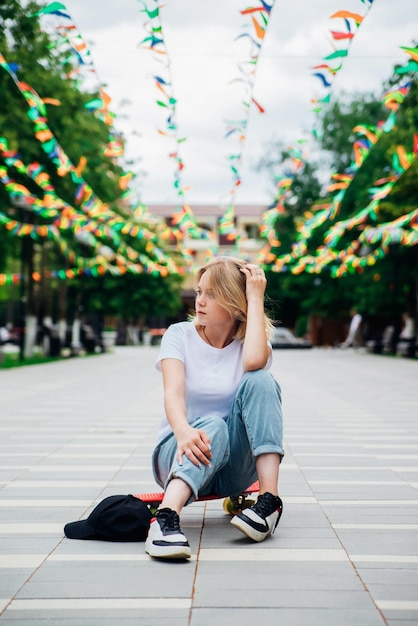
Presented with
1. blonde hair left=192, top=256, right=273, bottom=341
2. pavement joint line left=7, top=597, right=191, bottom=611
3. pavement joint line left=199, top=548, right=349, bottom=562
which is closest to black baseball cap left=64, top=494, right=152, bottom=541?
pavement joint line left=199, top=548, right=349, bottom=562

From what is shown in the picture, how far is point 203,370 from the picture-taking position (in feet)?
14.1

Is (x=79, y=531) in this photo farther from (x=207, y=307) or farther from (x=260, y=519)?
(x=207, y=307)

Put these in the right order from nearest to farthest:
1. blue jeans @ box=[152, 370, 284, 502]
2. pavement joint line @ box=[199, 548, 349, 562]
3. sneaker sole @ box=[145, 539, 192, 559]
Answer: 1. sneaker sole @ box=[145, 539, 192, 559]
2. pavement joint line @ box=[199, 548, 349, 562]
3. blue jeans @ box=[152, 370, 284, 502]

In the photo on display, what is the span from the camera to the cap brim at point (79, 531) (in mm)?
4047

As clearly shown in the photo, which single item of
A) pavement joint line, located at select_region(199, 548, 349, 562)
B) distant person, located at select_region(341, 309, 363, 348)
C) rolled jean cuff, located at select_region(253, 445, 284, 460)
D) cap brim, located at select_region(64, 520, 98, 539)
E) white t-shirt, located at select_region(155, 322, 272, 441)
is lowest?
distant person, located at select_region(341, 309, 363, 348)

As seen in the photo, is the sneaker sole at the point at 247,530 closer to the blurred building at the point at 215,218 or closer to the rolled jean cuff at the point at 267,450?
the rolled jean cuff at the point at 267,450

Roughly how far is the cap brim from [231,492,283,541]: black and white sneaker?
2.19ft

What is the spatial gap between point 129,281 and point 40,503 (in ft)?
138

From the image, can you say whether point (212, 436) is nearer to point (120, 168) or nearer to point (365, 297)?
point (120, 168)

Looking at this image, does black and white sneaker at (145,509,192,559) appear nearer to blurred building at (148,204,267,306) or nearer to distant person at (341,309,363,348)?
distant person at (341,309,363,348)

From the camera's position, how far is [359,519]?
454 centimetres

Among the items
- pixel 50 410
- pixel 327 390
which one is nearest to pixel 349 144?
pixel 327 390

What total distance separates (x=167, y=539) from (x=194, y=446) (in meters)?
0.42

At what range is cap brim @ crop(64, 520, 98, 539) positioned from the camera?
159 inches
